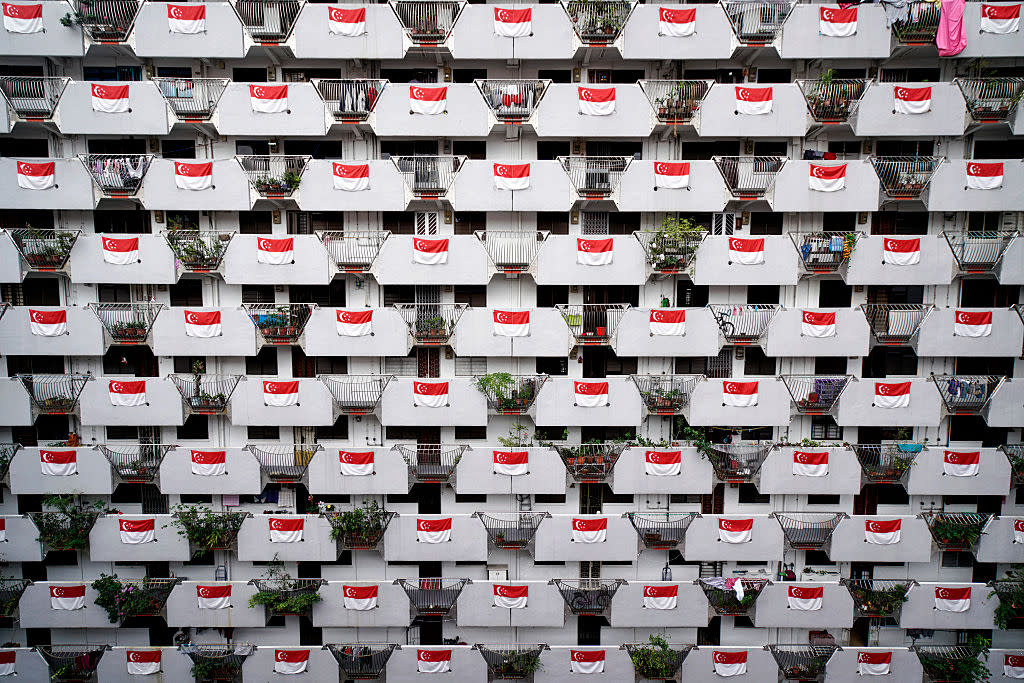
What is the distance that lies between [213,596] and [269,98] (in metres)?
15.9

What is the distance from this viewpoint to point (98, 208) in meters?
18.1

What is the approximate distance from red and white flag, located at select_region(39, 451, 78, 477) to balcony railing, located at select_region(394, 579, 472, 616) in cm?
1101

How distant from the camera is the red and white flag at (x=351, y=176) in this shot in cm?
1700

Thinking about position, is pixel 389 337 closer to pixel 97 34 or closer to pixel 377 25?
pixel 377 25

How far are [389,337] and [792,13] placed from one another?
15753 millimetres

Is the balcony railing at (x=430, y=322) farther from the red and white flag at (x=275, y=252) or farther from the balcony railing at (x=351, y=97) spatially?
the balcony railing at (x=351, y=97)

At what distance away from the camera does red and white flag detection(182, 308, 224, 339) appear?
17.3 m

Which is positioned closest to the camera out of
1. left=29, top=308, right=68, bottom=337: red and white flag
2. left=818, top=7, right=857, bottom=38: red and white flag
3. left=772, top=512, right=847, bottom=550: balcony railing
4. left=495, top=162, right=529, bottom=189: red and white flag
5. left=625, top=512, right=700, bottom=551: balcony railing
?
left=818, top=7, right=857, bottom=38: red and white flag

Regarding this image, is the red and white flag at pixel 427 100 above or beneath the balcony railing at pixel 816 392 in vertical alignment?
above

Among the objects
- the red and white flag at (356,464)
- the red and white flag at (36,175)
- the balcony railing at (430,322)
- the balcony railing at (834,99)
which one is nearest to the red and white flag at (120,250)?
the red and white flag at (36,175)

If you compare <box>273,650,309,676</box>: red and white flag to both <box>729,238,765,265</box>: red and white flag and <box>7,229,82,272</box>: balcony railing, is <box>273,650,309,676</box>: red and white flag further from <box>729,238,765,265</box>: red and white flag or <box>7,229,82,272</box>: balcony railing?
<box>729,238,765,265</box>: red and white flag

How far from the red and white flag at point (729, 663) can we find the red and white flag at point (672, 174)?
15.0m

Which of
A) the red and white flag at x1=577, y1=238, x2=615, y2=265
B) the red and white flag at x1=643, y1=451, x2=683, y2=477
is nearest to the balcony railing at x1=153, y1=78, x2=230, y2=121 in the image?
the red and white flag at x1=577, y1=238, x2=615, y2=265

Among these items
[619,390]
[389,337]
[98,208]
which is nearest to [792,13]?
[619,390]
